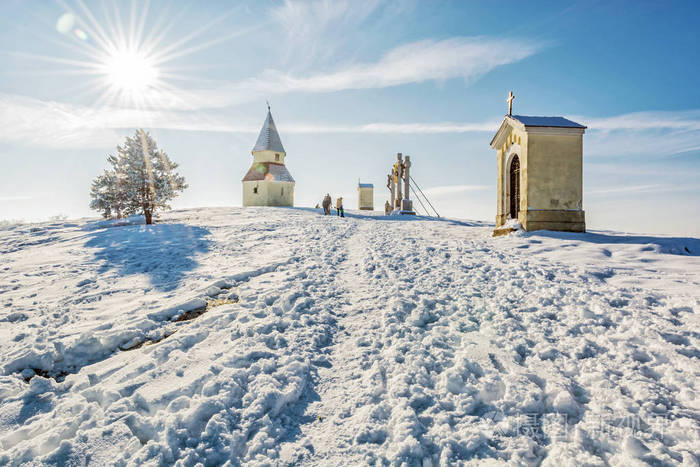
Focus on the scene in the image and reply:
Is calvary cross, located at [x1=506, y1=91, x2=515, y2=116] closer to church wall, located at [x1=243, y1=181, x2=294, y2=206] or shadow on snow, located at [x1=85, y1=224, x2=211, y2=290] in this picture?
shadow on snow, located at [x1=85, y1=224, x2=211, y2=290]

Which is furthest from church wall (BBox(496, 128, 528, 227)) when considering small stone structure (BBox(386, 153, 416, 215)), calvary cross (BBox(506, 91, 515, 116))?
small stone structure (BBox(386, 153, 416, 215))

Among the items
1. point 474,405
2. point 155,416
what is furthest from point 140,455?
point 474,405

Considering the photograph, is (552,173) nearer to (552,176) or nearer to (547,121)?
(552,176)

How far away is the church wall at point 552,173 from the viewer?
42.4ft

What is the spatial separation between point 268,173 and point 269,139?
16.0ft

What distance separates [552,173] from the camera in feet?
42.6

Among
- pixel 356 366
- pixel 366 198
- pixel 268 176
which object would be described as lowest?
pixel 356 366

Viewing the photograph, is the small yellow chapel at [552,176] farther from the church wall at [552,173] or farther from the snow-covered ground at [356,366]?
the snow-covered ground at [356,366]

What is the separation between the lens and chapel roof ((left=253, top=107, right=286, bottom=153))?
128 feet

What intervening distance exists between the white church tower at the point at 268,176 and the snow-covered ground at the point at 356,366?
2973 cm

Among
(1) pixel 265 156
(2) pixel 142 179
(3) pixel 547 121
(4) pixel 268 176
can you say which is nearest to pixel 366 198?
(4) pixel 268 176

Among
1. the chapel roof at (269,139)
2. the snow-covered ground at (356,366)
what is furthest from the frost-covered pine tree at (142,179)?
the chapel roof at (269,139)

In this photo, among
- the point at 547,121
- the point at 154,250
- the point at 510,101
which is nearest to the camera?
the point at 154,250

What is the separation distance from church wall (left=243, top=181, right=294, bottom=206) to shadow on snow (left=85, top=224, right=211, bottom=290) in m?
21.8
